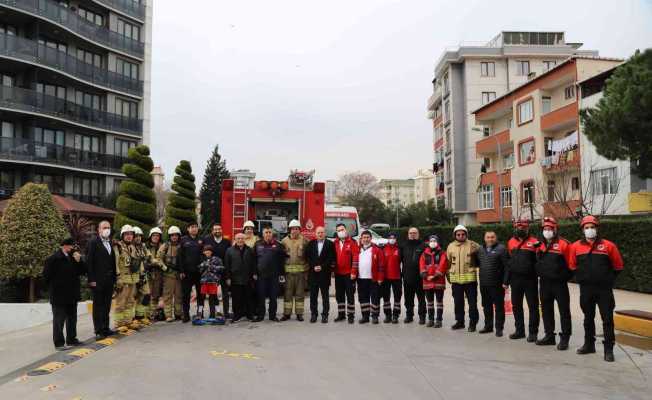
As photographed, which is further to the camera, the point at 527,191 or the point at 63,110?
the point at 527,191

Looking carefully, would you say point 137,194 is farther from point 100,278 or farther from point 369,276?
point 369,276

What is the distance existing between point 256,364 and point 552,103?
32.3 metres

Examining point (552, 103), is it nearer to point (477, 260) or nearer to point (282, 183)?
point (282, 183)

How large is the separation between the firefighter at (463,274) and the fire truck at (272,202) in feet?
16.3

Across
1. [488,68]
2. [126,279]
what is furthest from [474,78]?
[126,279]

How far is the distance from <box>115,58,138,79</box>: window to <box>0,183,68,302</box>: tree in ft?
99.0

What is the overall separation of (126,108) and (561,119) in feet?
99.2

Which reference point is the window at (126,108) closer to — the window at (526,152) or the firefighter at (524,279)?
the window at (526,152)

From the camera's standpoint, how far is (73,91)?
121 feet

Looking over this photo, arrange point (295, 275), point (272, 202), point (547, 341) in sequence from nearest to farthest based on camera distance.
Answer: point (547, 341)
point (295, 275)
point (272, 202)

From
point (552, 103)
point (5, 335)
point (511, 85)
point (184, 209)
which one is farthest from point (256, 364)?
point (511, 85)

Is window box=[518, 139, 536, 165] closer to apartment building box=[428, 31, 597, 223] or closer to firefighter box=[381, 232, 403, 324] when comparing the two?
apartment building box=[428, 31, 597, 223]

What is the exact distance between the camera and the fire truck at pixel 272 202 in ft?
46.7

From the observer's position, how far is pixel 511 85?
51062 mm
